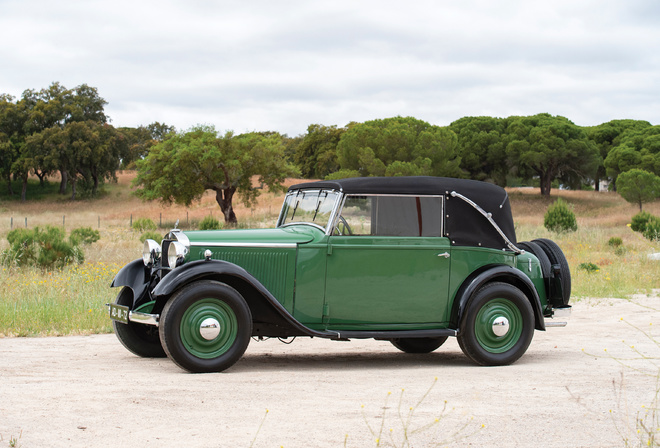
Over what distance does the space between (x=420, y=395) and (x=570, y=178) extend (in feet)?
247

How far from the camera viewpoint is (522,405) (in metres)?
5.45

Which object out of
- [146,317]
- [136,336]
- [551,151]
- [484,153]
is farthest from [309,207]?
[484,153]

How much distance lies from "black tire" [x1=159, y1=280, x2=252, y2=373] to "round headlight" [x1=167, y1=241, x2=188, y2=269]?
400 mm

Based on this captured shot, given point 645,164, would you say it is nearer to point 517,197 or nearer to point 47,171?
point 517,197

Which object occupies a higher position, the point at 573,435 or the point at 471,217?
the point at 471,217

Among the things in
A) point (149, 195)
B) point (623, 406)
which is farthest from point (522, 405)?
point (149, 195)

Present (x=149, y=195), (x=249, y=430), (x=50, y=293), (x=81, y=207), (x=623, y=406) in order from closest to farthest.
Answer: (x=249, y=430), (x=623, y=406), (x=50, y=293), (x=149, y=195), (x=81, y=207)

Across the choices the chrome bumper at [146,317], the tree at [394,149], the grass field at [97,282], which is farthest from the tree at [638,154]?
the chrome bumper at [146,317]

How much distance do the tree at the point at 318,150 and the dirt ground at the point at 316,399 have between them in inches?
3004

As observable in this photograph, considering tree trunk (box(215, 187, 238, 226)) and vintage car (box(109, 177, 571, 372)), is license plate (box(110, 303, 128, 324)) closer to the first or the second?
vintage car (box(109, 177, 571, 372))

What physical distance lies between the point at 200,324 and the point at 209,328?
0.30 feet

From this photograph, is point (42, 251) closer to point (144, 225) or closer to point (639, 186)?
point (144, 225)

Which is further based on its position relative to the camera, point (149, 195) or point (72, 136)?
point (72, 136)

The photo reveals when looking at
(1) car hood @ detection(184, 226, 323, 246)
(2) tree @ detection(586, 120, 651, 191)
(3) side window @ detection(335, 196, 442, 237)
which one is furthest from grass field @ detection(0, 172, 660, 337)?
(2) tree @ detection(586, 120, 651, 191)
